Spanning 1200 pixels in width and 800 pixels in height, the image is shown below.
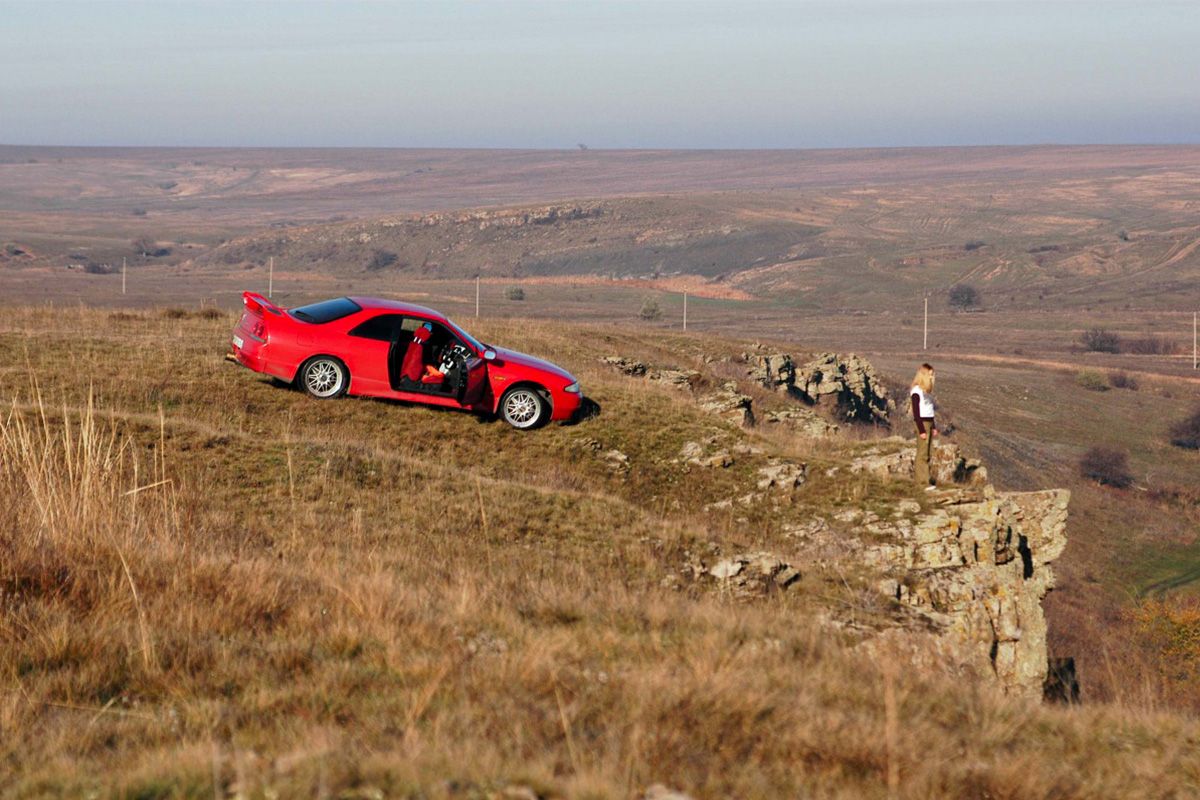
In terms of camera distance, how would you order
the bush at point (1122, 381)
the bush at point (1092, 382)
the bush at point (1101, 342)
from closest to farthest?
the bush at point (1092, 382) < the bush at point (1122, 381) < the bush at point (1101, 342)

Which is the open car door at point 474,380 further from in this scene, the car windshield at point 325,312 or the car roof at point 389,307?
the car windshield at point 325,312

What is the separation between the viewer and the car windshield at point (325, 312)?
1597cm

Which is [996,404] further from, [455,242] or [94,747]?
[455,242]

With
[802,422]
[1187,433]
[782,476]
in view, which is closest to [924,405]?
[782,476]

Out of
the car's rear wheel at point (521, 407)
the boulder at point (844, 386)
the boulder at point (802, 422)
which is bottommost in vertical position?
the boulder at point (844, 386)

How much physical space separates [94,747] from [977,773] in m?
3.69

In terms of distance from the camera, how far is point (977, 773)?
4723mm

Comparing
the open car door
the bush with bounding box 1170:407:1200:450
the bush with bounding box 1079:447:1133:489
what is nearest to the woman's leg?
the open car door

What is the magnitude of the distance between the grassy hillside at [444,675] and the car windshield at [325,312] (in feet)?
16.6

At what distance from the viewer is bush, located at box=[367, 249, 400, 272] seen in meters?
149

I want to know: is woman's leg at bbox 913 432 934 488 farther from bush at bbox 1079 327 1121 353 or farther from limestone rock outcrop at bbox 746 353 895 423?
bush at bbox 1079 327 1121 353

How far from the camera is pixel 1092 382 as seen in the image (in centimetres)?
7500

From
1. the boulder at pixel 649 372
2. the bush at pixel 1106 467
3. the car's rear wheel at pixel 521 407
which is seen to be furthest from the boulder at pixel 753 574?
the bush at pixel 1106 467

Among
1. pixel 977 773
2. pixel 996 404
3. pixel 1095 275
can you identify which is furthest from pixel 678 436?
pixel 1095 275
